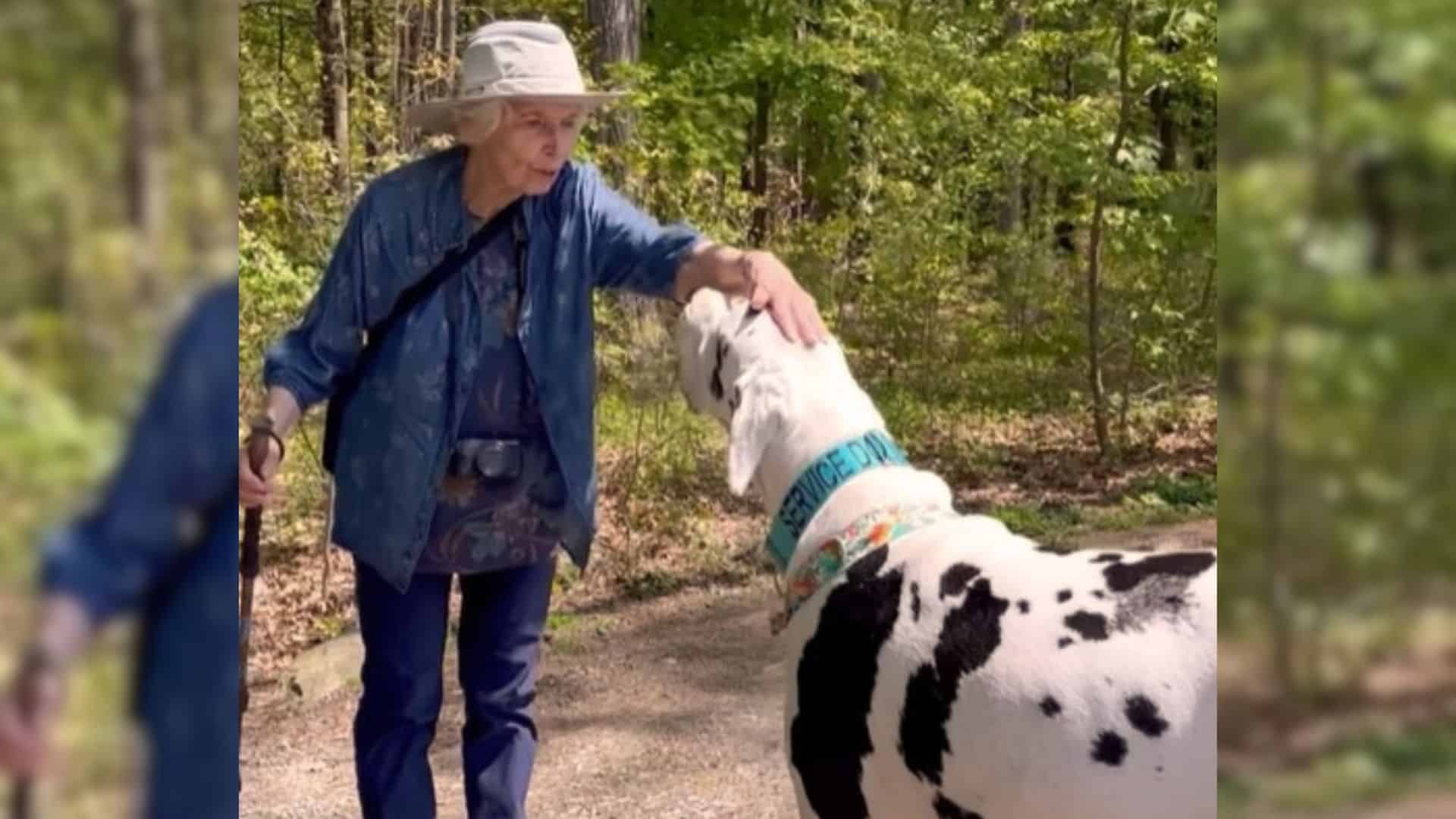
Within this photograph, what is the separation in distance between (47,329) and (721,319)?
2.41 metres

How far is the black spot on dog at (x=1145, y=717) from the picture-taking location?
7.68 ft

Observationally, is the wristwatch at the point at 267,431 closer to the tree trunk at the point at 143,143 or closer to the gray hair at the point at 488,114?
the gray hair at the point at 488,114

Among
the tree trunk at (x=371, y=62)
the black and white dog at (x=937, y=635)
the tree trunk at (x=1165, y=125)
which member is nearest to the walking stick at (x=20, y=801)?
the black and white dog at (x=937, y=635)

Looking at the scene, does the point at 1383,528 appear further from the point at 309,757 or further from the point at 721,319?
the point at 309,757

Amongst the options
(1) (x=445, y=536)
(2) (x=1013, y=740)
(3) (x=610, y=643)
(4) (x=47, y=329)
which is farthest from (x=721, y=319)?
(3) (x=610, y=643)

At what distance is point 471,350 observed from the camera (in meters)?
3.40

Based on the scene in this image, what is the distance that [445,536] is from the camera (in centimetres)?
350

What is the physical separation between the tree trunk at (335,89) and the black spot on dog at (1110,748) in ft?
20.1

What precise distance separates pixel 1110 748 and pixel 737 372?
1.18 metres

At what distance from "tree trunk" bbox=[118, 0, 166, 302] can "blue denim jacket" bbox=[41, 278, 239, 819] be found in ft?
0.20

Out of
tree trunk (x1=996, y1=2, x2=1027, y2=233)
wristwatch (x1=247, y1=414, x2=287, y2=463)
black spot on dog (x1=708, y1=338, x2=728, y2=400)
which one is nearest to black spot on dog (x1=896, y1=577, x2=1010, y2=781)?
black spot on dog (x1=708, y1=338, x2=728, y2=400)

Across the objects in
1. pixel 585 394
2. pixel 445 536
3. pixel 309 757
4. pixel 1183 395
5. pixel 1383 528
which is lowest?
pixel 309 757

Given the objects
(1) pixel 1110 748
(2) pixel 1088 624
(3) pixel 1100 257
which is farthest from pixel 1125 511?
(1) pixel 1110 748

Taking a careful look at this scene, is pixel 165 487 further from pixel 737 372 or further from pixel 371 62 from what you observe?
pixel 371 62
